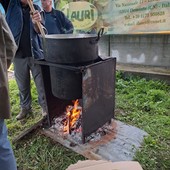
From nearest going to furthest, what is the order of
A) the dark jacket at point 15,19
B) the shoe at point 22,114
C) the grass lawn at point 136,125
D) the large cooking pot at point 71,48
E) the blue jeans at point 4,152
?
the blue jeans at point 4,152
the large cooking pot at point 71,48
the grass lawn at point 136,125
the dark jacket at point 15,19
the shoe at point 22,114

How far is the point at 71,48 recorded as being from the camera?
2.26 metres

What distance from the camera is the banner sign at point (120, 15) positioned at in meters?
4.34

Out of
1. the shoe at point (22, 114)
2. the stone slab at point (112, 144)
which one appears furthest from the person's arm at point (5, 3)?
the stone slab at point (112, 144)

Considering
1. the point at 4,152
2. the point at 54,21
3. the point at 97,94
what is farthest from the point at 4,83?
the point at 54,21

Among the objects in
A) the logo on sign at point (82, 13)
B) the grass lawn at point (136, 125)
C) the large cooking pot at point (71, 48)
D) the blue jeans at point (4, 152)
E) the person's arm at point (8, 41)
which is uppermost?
the logo on sign at point (82, 13)

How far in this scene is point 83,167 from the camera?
141cm

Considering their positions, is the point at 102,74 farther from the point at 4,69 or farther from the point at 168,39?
the point at 168,39

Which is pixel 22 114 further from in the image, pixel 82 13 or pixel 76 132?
pixel 82 13

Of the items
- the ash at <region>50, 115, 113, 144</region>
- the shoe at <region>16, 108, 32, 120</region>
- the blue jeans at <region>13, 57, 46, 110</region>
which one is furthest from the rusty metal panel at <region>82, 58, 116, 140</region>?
the shoe at <region>16, 108, 32, 120</region>

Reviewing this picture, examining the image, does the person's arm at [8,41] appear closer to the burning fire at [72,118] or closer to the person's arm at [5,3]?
the burning fire at [72,118]

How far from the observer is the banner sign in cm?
434

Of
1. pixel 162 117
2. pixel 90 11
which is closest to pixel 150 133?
pixel 162 117

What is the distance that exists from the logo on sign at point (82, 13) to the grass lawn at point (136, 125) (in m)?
1.81

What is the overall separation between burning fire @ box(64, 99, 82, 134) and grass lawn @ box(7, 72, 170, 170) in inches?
11.1
